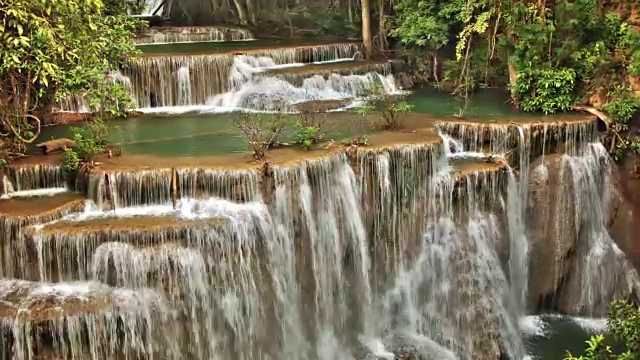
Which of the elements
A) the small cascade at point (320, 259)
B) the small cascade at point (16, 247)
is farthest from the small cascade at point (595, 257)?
the small cascade at point (16, 247)

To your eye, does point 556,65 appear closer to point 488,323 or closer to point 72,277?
point 488,323

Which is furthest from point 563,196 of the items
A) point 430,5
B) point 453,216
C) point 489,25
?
point 430,5

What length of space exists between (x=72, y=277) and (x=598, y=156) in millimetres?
8418

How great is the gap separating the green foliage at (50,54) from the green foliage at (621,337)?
7.14 metres

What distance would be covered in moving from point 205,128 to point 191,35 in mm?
7604

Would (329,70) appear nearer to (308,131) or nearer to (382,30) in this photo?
(382,30)

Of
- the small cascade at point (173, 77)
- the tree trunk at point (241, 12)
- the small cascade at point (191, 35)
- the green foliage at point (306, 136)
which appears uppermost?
the tree trunk at point (241, 12)

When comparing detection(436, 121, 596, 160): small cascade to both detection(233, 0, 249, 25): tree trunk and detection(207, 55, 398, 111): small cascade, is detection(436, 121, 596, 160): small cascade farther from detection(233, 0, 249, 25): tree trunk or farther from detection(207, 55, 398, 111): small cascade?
detection(233, 0, 249, 25): tree trunk

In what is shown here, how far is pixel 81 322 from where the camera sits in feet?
24.4

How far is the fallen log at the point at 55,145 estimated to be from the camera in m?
10.1

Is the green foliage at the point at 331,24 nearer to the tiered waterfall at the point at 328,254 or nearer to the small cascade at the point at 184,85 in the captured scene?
the small cascade at the point at 184,85

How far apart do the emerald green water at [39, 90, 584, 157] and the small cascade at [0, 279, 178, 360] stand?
2.72m

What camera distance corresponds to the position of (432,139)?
1048 centimetres

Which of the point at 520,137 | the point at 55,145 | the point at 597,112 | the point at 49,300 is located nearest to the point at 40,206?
the point at 49,300
